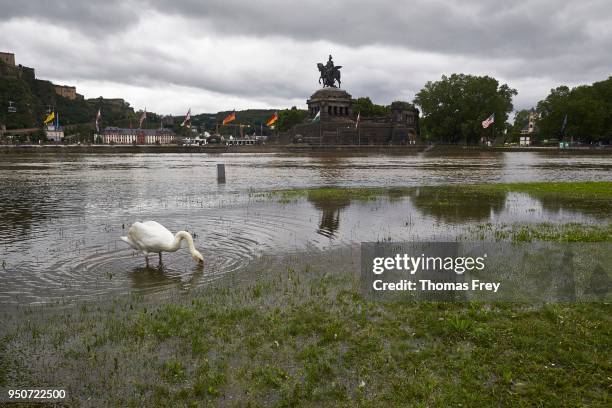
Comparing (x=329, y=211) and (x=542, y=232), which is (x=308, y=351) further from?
(x=329, y=211)

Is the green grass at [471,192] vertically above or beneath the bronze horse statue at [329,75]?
beneath

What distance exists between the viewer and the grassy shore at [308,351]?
5000mm

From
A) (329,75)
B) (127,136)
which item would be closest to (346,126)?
(329,75)

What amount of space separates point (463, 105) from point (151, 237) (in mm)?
103253

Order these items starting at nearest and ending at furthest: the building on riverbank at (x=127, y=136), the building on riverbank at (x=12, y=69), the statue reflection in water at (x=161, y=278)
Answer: the statue reflection in water at (x=161, y=278) < the building on riverbank at (x=127, y=136) < the building on riverbank at (x=12, y=69)

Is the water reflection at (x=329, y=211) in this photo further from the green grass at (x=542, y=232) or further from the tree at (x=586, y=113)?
the tree at (x=586, y=113)

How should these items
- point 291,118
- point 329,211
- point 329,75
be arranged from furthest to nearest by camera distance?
point 291,118 → point 329,75 → point 329,211

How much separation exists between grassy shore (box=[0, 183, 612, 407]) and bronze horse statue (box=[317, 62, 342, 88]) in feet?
359

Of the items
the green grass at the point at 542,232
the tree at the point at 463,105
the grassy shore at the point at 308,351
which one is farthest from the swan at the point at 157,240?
the tree at the point at 463,105

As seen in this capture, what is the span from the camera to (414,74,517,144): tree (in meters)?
101

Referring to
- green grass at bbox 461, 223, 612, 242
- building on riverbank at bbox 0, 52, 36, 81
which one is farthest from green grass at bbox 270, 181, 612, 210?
building on riverbank at bbox 0, 52, 36, 81

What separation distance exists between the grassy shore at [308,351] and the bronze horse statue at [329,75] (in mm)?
109353

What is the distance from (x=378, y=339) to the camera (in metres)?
6.25

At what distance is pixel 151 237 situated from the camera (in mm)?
9711
